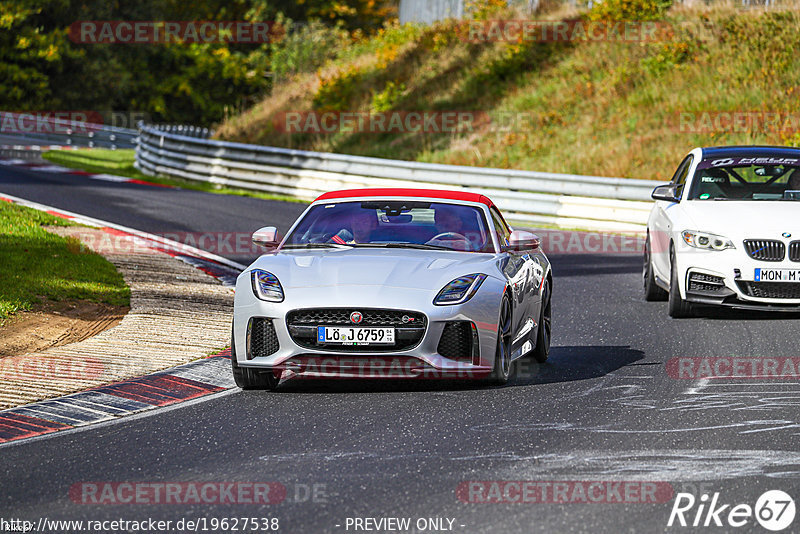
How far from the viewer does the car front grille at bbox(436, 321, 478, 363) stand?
816 centimetres

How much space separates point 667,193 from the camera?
516 inches

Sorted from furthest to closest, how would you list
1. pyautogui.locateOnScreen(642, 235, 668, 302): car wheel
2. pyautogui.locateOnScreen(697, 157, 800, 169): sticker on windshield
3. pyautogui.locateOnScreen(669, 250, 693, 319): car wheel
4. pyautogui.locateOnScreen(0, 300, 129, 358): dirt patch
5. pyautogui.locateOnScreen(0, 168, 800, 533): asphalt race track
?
1. pyautogui.locateOnScreen(642, 235, 668, 302): car wheel
2. pyautogui.locateOnScreen(697, 157, 800, 169): sticker on windshield
3. pyautogui.locateOnScreen(669, 250, 693, 319): car wheel
4. pyautogui.locateOnScreen(0, 300, 129, 358): dirt patch
5. pyautogui.locateOnScreen(0, 168, 800, 533): asphalt race track

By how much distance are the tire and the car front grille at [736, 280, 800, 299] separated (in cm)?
404

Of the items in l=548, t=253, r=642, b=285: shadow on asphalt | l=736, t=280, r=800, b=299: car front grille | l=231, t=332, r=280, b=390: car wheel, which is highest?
l=736, t=280, r=800, b=299: car front grille

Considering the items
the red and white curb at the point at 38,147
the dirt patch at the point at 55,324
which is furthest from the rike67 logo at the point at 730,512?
the red and white curb at the point at 38,147

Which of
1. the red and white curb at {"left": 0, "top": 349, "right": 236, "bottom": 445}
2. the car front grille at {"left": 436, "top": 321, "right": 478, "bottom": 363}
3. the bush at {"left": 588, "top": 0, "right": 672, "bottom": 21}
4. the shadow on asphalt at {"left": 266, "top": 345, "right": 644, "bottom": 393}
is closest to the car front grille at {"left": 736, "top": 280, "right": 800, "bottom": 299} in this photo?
the shadow on asphalt at {"left": 266, "top": 345, "right": 644, "bottom": 393}

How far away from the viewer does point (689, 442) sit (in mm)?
6902

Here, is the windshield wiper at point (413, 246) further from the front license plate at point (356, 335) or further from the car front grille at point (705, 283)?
the car front grille at point (705, 283)

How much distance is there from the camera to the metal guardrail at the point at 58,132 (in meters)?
44.8

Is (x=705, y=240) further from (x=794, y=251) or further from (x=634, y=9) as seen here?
(x=634, y=9)

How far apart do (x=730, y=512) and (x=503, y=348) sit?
322cm

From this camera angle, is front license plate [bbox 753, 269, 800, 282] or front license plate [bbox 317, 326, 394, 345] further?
front license plate [bbox 753, 269, 800, 282]

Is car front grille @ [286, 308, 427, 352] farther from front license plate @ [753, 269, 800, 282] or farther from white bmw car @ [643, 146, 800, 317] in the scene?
front license plate @ [753, 269, 800, 282]

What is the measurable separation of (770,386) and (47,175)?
77.7 ft
